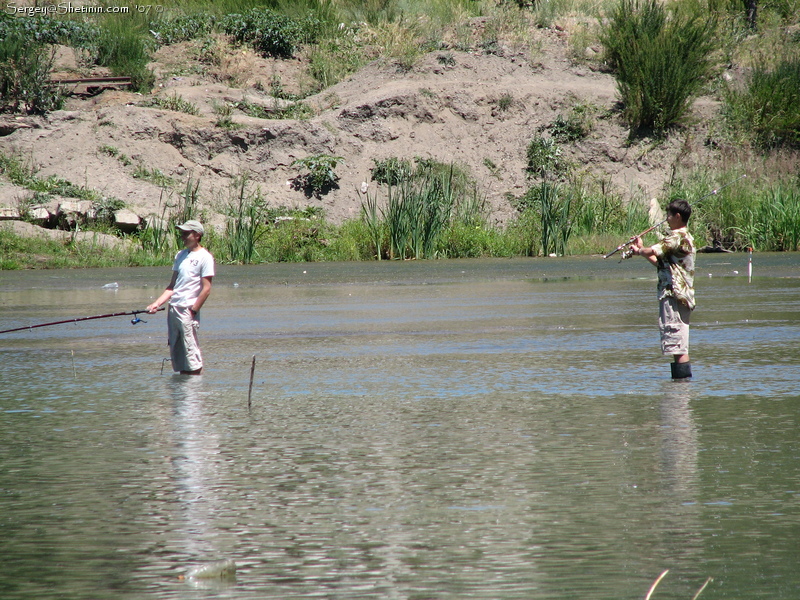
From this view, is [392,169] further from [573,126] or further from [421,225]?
[421,225]

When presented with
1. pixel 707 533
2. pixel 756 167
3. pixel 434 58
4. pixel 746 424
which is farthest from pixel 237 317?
pixel 434 58

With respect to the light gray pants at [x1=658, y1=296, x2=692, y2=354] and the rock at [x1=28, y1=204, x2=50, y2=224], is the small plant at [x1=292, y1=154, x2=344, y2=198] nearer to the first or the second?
the rock at [x1=28, y1=204, x2=50, y2=224]

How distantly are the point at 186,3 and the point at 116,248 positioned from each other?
24.6 m

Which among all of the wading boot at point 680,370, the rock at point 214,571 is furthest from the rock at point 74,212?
the rock at point 214,571

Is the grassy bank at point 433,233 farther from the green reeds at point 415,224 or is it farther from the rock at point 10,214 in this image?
the rock at point 10,214

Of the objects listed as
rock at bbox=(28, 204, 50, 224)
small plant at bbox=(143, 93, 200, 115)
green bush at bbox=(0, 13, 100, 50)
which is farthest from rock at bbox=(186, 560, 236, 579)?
green bush at bbox=(0, 13, 100, 50)

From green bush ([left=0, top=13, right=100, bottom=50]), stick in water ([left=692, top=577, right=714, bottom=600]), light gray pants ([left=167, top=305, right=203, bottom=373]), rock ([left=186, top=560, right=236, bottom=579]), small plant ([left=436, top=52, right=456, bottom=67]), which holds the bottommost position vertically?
stick in water ([left=692, top=577, right=714, bottom=600])

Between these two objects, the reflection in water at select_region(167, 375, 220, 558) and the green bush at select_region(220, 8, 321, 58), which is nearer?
the reflection in water at select_region(167, 375, 220, 558)

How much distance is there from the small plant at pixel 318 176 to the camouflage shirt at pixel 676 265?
28.0 m

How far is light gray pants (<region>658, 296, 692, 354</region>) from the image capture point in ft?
32.0

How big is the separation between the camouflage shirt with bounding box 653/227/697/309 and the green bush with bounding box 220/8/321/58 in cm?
3775

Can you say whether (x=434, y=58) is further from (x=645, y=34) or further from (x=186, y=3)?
(x=186, y=3)

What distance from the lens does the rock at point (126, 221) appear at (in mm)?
31516

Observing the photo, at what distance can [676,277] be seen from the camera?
32.7 ft
